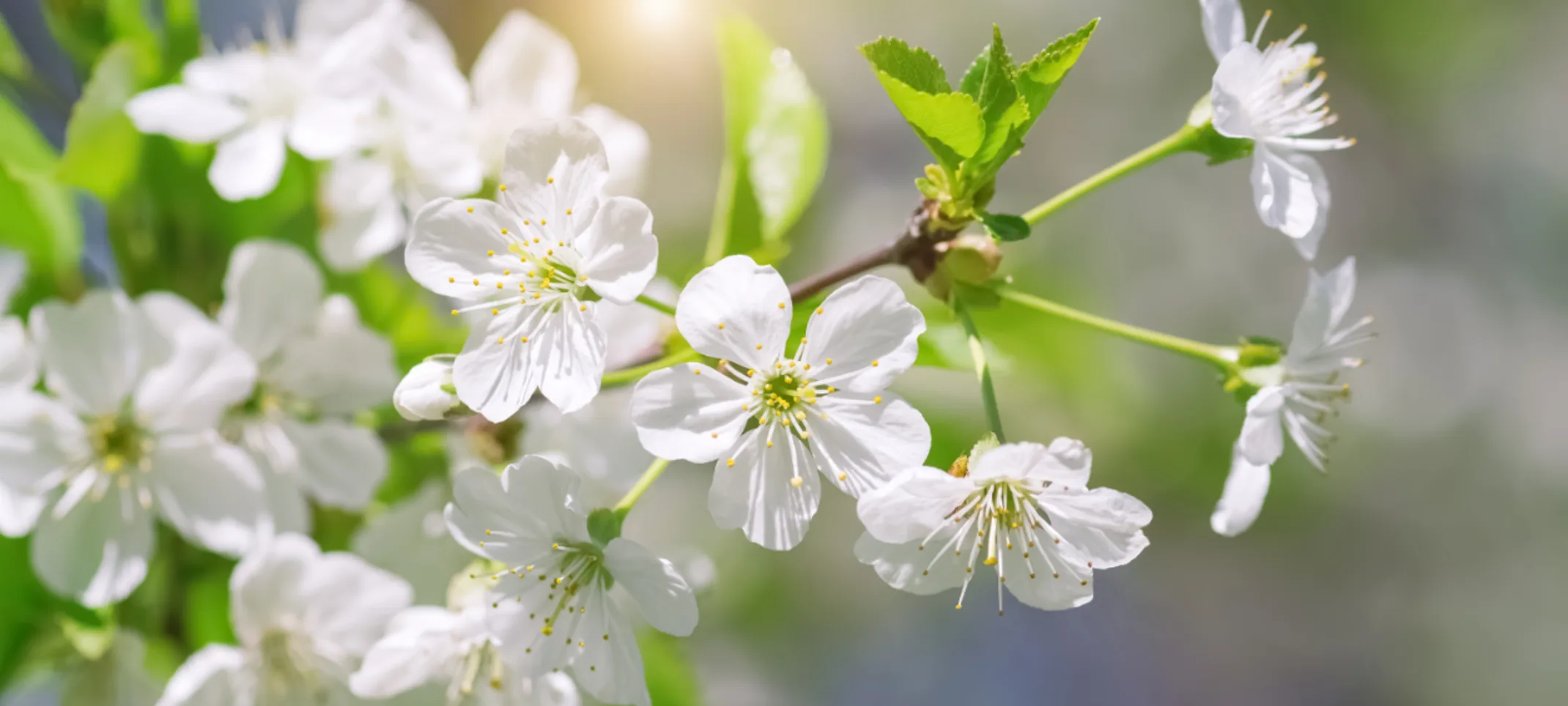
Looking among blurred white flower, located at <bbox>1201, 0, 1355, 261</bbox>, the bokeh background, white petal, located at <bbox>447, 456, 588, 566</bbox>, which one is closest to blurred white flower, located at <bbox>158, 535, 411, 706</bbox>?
white petal, located at <bbox>447, 456, 588, 566</bbox>

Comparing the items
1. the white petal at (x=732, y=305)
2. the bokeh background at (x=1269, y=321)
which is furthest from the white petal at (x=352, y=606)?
the bokeh background at (x=1269, y=321)

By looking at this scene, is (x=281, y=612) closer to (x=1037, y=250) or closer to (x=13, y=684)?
(x=13, y=684)

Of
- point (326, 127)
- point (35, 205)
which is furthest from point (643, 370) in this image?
point (35, 205)

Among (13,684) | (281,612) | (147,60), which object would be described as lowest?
(13,684)

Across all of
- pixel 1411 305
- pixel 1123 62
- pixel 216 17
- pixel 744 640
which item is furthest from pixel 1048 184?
pixel 216 17

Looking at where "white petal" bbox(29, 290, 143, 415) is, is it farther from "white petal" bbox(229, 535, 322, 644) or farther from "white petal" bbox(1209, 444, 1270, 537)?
"white petal" bbox(1209, 444, 1270, 537)

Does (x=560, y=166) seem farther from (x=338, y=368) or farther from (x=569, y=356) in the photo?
(x=338, y=368)
